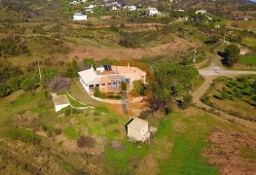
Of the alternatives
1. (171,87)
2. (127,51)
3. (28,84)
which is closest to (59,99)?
(28,84)

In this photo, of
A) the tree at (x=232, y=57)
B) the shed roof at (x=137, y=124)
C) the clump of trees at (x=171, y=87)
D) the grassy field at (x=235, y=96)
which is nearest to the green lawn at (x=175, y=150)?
the shed roof at (x=137, y=124)

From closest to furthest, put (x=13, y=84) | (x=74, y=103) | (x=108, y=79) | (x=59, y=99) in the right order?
1. (x=74, y=103)
2. (x=59, y=99)
3. (x=108, y=79)
4. (x=13, y=84)

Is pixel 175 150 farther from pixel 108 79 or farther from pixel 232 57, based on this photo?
pixel 232 57

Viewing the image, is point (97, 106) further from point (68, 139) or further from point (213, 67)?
point (213, 67)

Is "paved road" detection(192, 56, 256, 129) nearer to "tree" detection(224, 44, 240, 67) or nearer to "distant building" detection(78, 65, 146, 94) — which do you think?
"tree" detection(224, 44, 240, 67)

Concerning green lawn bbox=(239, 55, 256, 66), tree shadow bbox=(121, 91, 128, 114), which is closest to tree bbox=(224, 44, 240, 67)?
green lawn bbox=(239, 55, 256, 66)

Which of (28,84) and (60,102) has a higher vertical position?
(28,84)

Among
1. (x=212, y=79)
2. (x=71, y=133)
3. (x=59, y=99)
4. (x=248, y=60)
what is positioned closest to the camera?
(x=71, y=133)
